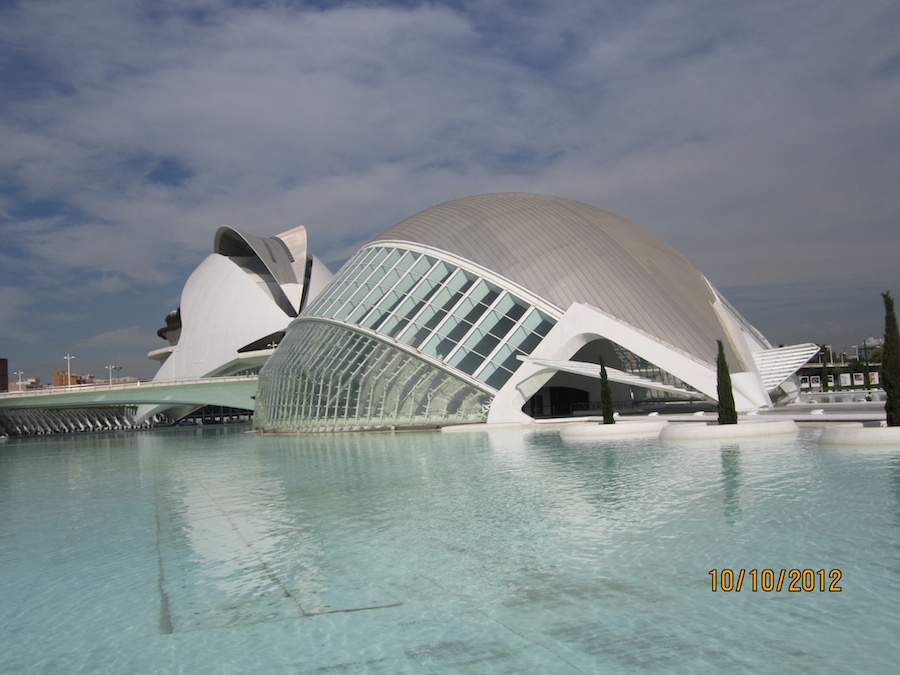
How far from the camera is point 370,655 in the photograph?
17.3 ft

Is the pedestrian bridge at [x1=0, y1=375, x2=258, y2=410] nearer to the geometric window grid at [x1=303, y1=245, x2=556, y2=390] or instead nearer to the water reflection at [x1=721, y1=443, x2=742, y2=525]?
the geometric window grid at [x1=303, y1=245, x2=556, y2=390]

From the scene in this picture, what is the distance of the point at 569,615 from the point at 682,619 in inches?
31.4

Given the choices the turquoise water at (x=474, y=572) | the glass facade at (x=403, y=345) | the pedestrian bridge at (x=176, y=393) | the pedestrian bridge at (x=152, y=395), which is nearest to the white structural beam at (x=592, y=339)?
the glass facade at (x=403, y=345)

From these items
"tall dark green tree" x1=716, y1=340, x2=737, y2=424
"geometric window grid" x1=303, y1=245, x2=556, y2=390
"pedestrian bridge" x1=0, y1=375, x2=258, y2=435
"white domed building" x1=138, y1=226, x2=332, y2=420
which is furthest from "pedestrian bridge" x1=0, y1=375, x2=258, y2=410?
"tall dark green tree" x1=716, y1=340, x2=737, y2=424

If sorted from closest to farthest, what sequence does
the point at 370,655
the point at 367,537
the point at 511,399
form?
1. the point at 370,655
2. the point at 367,537
3. the point at 511,399

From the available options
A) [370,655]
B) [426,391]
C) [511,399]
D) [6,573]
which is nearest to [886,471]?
[370,655]

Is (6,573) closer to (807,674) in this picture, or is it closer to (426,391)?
(807,674)

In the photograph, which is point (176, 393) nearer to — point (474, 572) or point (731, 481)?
point (731, 481)

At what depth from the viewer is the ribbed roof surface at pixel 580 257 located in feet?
87.1

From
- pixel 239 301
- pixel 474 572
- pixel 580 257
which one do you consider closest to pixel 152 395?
pixel 239 301

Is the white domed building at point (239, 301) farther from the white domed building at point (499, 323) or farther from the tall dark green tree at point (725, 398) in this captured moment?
the tall dark green tree at point (725, 398)

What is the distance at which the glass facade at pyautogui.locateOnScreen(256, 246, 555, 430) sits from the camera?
2739cm

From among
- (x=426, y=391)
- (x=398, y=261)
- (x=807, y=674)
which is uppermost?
(x=398, y=261)

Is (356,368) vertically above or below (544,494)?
above
